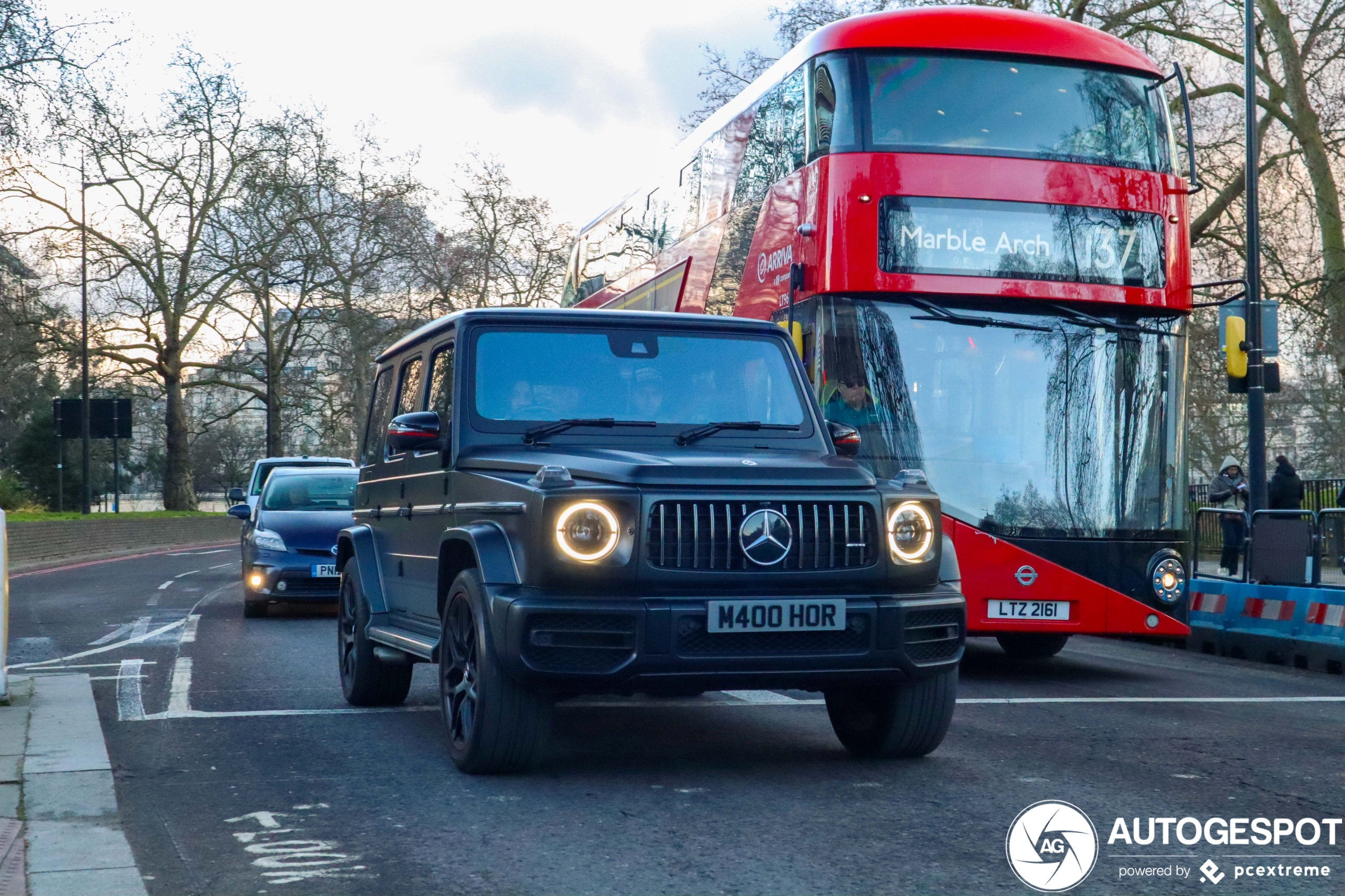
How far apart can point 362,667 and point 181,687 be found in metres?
1.99

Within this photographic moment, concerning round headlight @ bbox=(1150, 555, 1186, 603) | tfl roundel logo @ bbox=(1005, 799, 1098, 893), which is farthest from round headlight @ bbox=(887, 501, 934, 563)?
round headlight @ bbox=(1150, 555, 1186, 603)

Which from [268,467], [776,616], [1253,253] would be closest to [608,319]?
[776,616]

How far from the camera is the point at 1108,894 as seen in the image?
4430 millimetres

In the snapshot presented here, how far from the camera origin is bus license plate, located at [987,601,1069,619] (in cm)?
1054

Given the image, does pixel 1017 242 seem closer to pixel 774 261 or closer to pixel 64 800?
pixel 774 261

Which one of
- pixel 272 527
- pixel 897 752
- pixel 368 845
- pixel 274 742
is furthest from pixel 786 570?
pixel 272 527

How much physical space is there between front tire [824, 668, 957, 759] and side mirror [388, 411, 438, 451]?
2.15m

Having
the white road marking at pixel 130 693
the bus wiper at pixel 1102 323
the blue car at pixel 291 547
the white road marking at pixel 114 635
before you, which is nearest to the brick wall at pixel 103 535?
the blue car at pixel 291 547

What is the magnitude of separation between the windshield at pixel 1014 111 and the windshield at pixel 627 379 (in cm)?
397

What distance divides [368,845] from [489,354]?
107 inches

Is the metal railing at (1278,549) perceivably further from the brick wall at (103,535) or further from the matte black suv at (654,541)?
the brick wall at (103,535)

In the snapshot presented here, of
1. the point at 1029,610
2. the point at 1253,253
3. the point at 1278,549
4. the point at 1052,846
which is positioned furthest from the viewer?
the point at 1253,253

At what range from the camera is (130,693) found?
9.37m

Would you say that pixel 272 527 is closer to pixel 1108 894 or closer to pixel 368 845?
pixel 368 845
